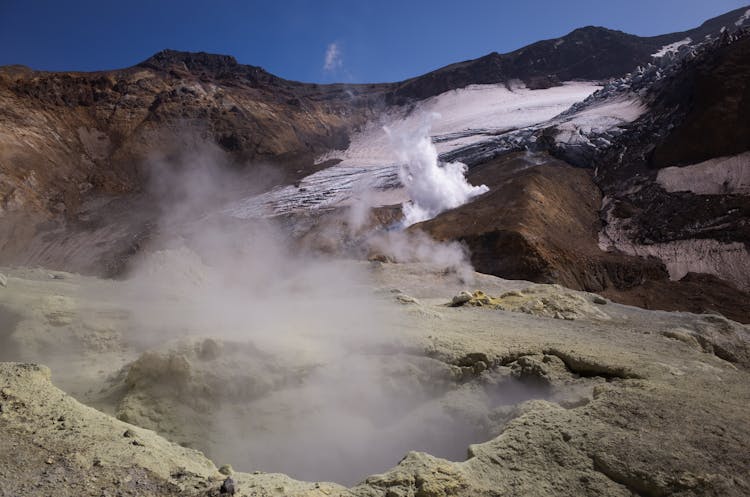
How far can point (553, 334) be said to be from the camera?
19.1 ft

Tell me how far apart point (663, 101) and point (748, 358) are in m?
22.3

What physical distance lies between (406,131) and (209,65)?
23172 mm

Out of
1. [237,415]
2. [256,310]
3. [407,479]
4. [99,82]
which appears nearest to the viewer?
[407,479]

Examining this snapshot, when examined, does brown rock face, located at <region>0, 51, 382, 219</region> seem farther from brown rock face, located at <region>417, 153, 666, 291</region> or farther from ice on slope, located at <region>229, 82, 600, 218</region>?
brown rock face, located at <region>417, 153, 666, 291</region>

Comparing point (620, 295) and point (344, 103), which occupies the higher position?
point (344, 103)

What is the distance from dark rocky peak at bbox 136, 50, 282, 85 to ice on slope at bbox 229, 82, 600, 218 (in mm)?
13166

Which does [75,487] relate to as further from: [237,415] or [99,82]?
[99,82]

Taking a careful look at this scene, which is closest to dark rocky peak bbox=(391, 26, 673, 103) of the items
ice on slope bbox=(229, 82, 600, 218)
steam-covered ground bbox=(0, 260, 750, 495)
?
ice on slope bbox=(229, 82, 600, 218)

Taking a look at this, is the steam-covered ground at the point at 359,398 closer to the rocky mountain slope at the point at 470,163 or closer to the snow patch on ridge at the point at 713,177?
the rocky mountain slope at the point at 470,163

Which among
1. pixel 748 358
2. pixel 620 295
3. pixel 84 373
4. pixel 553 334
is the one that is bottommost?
pixel 620 295

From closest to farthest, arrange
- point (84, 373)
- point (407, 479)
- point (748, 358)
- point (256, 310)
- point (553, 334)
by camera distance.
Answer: point (407, 479)
point (84, 373)
point (553, 334)
point (748, 358)
point (256, 310)

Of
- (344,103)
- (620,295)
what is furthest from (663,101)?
(344,103)

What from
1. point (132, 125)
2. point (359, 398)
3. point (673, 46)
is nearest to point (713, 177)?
point (359, 398)

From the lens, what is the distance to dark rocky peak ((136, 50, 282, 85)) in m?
46.4
